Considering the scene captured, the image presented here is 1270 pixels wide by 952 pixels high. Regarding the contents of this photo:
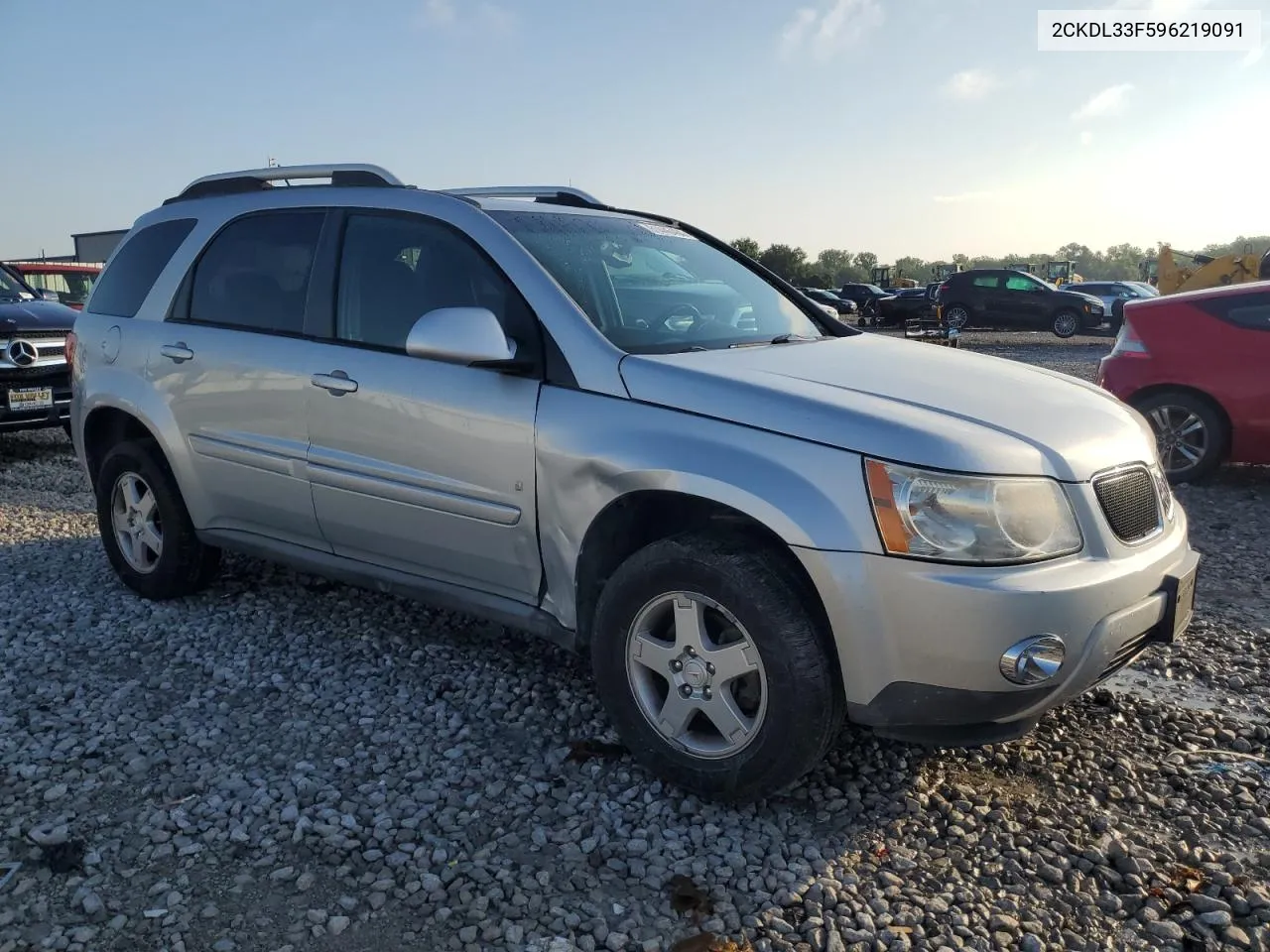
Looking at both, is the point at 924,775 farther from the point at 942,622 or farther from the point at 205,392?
the point at 205,392

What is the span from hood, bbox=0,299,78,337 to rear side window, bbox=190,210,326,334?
468 cm

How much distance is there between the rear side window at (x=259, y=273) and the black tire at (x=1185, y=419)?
5.65 m

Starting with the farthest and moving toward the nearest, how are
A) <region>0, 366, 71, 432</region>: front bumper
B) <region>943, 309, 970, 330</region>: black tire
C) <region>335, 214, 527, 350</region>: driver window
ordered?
<region>943, 309, 970, 330</region>: black tire, <region>0, 366, 71, 432</region>: front bumper, <region>335, 214, 527, 350</region>: driver window

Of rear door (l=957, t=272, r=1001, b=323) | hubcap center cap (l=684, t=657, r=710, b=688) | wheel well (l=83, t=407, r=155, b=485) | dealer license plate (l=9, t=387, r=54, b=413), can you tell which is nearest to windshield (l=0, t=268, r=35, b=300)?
dealer license plate (l=9, t=387, r=54, b=413)

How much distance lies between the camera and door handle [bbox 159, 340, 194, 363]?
426 cm

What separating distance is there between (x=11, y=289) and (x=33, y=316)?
123cm

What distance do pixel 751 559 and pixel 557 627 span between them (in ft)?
2.65

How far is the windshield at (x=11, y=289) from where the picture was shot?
9047 millimetres

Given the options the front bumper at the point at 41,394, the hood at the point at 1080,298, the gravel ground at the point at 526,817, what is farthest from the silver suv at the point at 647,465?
the hood at the point at 1080,298

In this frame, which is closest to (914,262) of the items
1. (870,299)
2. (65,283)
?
(870,299)

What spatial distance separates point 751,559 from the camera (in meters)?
2.75

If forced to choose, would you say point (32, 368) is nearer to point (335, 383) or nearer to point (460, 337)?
point (335, 383)

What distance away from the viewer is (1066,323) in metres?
24.5

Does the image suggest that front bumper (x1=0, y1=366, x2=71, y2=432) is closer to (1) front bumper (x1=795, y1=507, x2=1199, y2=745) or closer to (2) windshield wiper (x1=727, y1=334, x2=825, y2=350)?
(2) windshield wiper (x1=727, y1=334, x2=825, y2=350)
